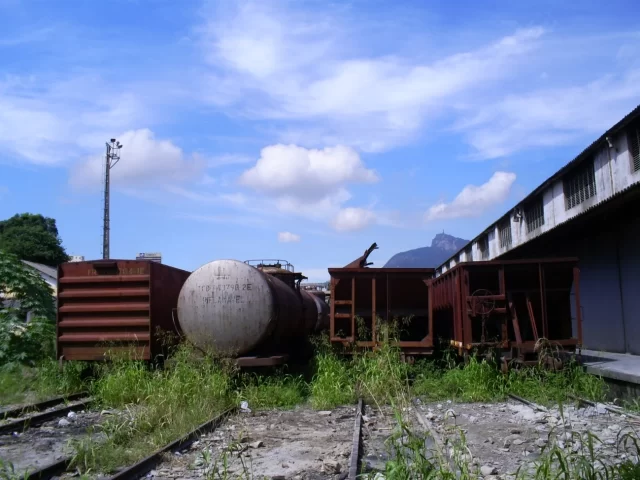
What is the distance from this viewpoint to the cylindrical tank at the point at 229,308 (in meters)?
10.7

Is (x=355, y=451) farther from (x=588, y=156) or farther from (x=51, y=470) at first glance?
(x=588, y=156)

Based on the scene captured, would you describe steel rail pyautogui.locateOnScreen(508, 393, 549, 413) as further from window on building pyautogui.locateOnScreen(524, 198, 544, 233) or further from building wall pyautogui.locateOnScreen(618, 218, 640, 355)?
window on building pyautogui.locateOnScreen(524, 198, 544, 233)

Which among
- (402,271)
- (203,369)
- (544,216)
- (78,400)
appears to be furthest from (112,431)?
(544,216)

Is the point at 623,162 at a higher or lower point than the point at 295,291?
higher

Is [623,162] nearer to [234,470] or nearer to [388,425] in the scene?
[388,425]

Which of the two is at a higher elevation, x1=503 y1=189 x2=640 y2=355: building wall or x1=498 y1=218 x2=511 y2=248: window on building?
x1=498 y1=218 x2=511 y2=248: window on building

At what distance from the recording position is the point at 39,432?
8.55m

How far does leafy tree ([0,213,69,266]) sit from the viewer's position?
155 feet

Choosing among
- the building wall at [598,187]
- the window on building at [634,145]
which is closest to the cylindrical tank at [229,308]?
the building wall at [598,187]

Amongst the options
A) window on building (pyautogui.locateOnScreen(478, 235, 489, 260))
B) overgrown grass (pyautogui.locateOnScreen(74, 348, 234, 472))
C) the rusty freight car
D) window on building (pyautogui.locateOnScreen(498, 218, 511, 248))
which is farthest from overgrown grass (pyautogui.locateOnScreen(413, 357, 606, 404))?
window on building (pyautogui.locateOnScreen(478, 235, 489, 260))

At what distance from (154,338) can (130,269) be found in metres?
1.42

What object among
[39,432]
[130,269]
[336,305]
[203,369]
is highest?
[130,269]

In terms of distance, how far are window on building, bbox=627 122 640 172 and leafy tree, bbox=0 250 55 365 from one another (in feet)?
47.1

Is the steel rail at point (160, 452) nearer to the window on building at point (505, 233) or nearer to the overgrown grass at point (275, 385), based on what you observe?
the overgrown grass at point (275, 385)
